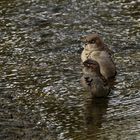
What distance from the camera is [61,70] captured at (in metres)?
11.6

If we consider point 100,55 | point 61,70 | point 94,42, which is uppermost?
point 94,42

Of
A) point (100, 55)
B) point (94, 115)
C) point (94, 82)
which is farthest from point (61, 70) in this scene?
point (94, 115)

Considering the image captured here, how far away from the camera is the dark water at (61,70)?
8836mm

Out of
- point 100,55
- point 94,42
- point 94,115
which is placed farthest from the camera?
point 94,42

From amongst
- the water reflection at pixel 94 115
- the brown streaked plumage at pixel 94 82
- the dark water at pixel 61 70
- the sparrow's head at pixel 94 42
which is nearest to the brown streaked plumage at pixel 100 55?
the sparrow's head at pixel 94 42

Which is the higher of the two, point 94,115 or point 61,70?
point 94,115

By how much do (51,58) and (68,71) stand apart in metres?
0.91

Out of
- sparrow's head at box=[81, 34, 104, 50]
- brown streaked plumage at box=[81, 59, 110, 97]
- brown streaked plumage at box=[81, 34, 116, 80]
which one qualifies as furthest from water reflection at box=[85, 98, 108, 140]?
sparrow's head at box=[81, 34, 104, 50]

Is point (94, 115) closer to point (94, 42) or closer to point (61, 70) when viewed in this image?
point (61, 70)

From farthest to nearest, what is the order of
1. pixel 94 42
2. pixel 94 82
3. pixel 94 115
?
pixel 94 42 < pixel 94 82 < pixel 94 115

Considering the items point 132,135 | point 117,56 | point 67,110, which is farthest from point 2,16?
point 132,135

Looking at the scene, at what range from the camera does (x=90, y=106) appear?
32.7 feet

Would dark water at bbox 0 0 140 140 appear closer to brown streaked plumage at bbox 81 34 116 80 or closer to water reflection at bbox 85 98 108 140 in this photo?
water reflection at bbox 85 98 108 140

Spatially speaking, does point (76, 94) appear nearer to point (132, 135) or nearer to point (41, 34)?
point (132, 135)
